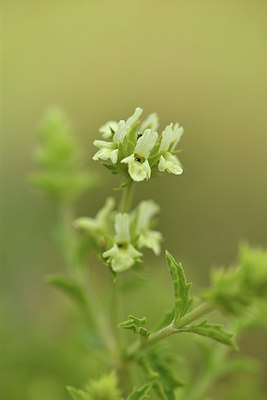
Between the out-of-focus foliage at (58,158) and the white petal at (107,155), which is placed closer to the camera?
the white petal at (107,155)

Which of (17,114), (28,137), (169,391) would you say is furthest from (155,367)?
(17,114)

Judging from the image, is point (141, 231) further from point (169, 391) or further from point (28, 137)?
point (28, 137)

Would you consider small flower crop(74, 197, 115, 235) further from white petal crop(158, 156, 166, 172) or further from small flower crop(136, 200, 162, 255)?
white petal crop(158, 156, 166, 172)

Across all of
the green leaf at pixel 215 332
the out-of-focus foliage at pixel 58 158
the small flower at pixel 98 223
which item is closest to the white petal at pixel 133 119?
the small flower at pixel 98 223

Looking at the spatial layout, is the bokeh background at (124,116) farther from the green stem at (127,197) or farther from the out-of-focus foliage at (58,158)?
the green stem at (127,197)

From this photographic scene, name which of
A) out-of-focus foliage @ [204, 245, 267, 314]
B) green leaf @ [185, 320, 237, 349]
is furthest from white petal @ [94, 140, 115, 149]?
green leaf @ [185, 320, 237, 349]
